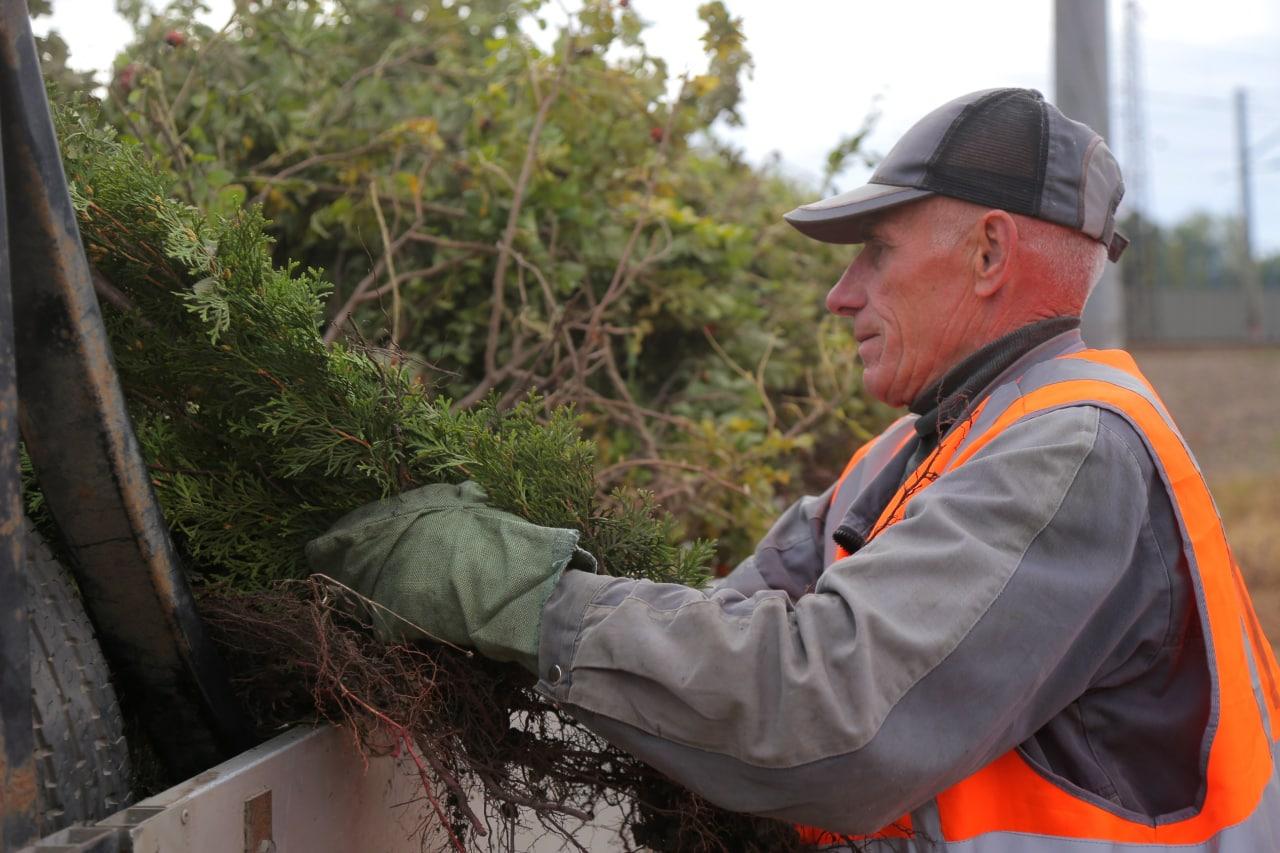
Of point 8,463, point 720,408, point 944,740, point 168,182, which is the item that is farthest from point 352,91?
point 944,740

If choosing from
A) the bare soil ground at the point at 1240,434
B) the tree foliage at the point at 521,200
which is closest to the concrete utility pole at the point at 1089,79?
the tree foliage at the point at 521,200

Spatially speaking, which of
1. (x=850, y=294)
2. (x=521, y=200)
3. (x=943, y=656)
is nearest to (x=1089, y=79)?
(x=521, y=200)

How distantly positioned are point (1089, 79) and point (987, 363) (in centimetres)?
336

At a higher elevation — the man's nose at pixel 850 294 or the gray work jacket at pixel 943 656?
the man's nose at pixel 850 294

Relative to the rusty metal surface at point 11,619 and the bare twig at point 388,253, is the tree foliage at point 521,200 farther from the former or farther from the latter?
the rusty metal surface at point 11,619

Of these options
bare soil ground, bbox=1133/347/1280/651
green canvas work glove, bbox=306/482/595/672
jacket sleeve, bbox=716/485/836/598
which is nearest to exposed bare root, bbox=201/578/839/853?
green canvas work glove, bbox=306/482/595/672

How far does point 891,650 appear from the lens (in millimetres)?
1544

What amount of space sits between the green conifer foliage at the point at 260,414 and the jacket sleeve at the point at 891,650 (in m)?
0.30

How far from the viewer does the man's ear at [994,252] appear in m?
2.02

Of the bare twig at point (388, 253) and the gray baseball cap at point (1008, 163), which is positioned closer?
the gray baseball cap at point (1008, 163)

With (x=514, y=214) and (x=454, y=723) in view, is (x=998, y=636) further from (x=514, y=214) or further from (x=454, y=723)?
(x=514, y=214)

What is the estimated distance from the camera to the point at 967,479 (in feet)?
5.56

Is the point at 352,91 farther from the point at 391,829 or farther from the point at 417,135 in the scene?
the point at 391,829

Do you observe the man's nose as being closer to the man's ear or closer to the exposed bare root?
the man's ear
